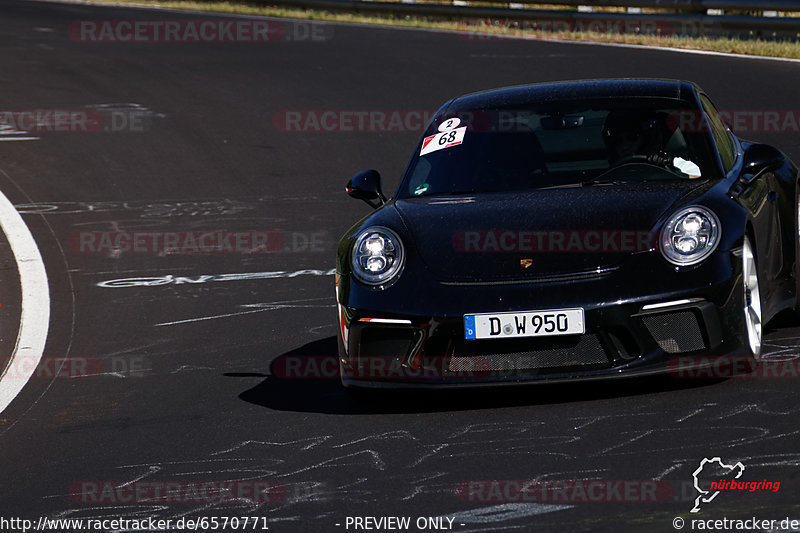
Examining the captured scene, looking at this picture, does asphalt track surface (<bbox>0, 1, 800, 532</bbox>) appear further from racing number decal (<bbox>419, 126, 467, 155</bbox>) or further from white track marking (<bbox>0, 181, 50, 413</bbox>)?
racing number decal (<bbox>419, 126, 467, 155</bbox>)

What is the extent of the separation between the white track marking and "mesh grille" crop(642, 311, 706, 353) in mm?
3228

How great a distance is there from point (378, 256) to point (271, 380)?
43.5 inches

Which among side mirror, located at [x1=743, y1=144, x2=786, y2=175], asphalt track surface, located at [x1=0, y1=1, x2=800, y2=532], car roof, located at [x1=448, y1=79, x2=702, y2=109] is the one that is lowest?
asphalt track surface, located at [x1=0, y1=1, x2=800, y2=532]

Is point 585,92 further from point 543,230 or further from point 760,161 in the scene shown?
point 543,230

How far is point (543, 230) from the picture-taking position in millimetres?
6047

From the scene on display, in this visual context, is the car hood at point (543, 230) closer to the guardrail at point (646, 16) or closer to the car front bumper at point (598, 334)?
the car front bumper at point (598, 334)

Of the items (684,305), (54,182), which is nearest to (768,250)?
(684,305)

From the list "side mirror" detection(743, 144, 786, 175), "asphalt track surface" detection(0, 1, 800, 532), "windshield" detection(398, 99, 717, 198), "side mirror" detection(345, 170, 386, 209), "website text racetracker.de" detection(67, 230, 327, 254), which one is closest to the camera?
"asphalt track surface" detection(0, 1, 800, 532)

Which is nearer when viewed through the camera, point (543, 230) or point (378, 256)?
point (543, 230)

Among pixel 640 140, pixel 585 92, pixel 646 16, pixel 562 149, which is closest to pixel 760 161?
pixel 640 140

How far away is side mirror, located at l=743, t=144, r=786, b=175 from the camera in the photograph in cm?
652

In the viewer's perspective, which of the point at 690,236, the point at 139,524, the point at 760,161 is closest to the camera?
the point at 139,524

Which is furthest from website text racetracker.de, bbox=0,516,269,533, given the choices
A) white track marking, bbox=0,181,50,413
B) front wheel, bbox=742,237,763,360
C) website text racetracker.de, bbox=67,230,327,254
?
website text racetracker.de, bbox=67,230,327,254

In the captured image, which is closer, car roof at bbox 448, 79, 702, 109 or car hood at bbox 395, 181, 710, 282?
car hood at bbox 395, 181, 710, 282
